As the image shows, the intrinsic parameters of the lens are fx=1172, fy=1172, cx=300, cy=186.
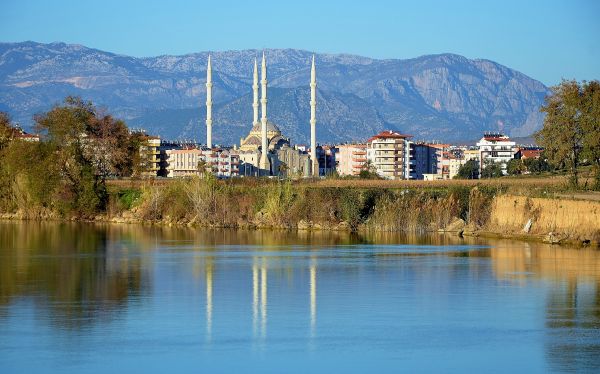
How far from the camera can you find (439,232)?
186 ft

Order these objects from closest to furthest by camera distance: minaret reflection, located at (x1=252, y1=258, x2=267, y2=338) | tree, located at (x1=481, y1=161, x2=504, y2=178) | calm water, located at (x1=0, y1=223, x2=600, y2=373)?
1. calm water, located at (x1=0, y1=223, x2=600, y2=373)
2. minaret reflection, located at (x1=252, y1=258, x2=267, y2=338)
3. tree, located at (x1=481, y1=161, x2=504, y2=178)

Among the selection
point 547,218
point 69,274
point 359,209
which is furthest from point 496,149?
point 69,274

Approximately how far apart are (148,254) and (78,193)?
26.1 m

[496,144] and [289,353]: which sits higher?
[496,144]

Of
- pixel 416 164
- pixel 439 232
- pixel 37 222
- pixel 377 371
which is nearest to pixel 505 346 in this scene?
pixel 377 371

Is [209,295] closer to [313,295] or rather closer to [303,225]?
[313,295]

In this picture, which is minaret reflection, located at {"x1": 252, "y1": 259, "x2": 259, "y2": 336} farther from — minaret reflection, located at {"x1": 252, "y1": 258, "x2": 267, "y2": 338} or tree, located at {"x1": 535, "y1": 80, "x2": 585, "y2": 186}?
tree, located at {"x1": 535, "y1": 80, "x2": 585, "y2": 186}

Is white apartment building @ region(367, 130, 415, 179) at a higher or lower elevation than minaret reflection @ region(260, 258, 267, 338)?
higher

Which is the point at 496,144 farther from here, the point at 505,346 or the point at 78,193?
the point at 505,346

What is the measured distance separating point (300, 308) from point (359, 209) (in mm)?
29228

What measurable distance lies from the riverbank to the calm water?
7.64 ft

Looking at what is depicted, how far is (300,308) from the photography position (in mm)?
30688

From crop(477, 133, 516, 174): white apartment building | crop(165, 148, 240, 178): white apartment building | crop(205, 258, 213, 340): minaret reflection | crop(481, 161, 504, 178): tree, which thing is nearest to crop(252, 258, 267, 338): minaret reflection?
crop(205, 258, 213, 340): minaret reflection

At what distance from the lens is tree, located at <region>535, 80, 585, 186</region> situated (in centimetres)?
6425
